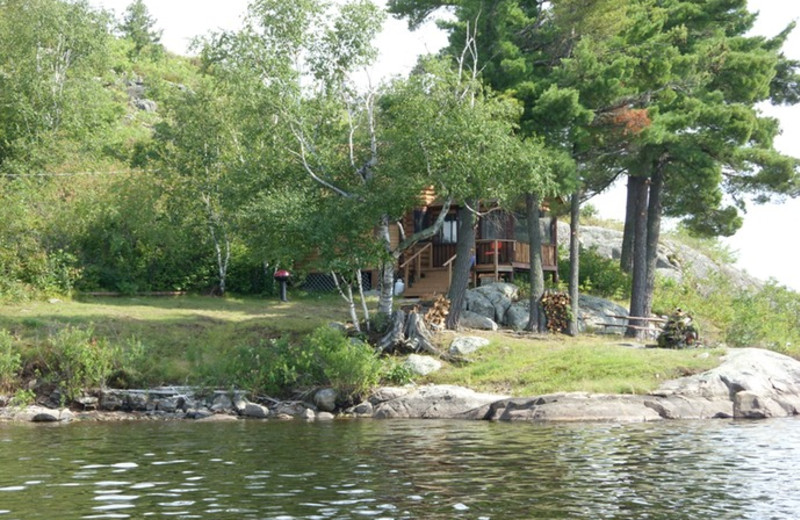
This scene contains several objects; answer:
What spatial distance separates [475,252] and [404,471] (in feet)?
81.5

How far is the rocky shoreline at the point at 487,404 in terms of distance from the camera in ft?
81.4

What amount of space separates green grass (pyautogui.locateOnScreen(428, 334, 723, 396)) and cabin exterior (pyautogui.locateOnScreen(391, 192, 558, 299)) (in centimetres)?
1025

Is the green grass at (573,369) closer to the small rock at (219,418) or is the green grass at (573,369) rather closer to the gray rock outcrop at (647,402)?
the gray rock outcrop at (647,402)

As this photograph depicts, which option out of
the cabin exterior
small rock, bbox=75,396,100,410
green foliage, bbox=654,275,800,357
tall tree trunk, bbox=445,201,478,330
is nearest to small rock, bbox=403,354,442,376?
tall tree trunk, bbox=445,201,478,330

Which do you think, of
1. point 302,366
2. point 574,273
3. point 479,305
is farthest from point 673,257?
point 302,366

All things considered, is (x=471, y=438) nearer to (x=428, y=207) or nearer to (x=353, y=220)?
(x=353, y=220)

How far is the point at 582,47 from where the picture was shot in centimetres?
3189

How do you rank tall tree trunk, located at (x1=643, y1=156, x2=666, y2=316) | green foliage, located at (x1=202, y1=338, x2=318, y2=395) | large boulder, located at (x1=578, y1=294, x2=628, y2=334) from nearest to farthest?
green foliage, located at (x1=202, y1=338, x2=318, y2=395), large boulder, located at (x1=578, y1=294, x2=628, y2=334), tall tree trunk, located at (x1=643, y1=156, x2=666, y2=316)

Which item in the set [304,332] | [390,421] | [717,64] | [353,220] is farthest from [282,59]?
[717,64]

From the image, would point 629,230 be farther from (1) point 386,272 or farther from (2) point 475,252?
(1) point 386,272

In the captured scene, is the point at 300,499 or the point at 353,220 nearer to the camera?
the point at 300,499

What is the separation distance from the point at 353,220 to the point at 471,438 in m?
10.0

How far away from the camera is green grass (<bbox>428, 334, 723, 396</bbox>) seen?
26266 mm

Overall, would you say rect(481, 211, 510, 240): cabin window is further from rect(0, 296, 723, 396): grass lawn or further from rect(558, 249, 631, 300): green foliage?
rect(0, 296, 723, 396): grass lawn
